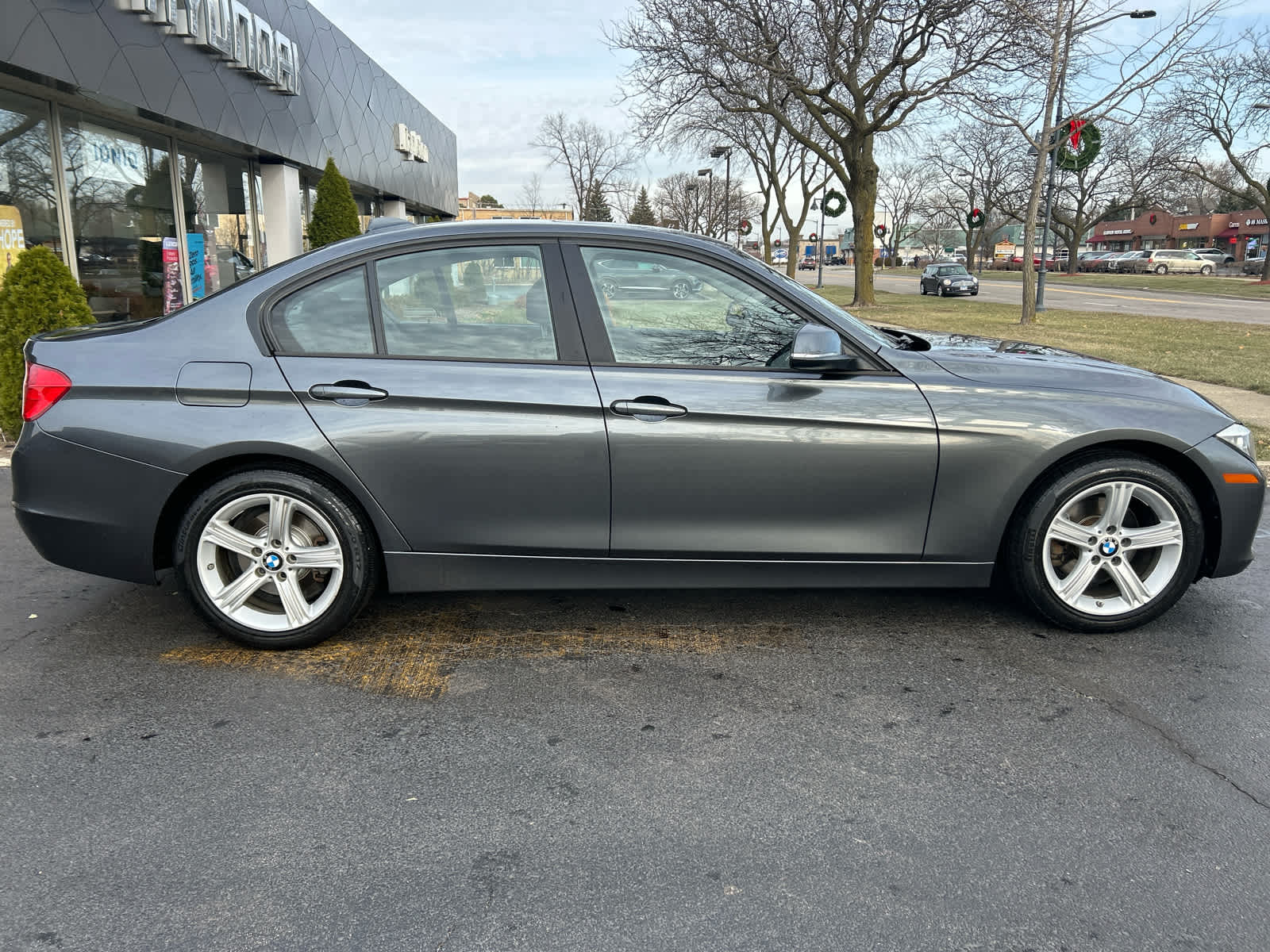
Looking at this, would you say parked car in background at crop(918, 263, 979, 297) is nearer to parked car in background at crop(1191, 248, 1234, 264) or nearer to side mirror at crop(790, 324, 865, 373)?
parked car in background at crop(1191, 248, 1234, 264)

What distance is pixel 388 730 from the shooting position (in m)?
3.00

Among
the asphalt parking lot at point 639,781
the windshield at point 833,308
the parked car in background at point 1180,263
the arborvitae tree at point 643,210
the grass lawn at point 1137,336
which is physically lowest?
the asphalt parking lot at point 639,781

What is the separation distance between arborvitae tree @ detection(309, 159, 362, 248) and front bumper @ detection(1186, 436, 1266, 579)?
51.6 ft

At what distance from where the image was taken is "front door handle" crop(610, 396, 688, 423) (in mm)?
3412

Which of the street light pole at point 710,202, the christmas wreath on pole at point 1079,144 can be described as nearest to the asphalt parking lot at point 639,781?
the christmas wreath on pole at point 1079,144

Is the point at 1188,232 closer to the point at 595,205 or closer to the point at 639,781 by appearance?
the point at 595,205

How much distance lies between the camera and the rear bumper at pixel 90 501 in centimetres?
344

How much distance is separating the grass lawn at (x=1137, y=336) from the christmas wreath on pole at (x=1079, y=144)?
370 cm

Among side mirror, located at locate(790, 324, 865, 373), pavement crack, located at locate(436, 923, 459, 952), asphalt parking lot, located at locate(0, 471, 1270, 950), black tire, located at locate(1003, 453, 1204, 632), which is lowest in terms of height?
pavement crack, located at locate(436, 923, 459, 952)

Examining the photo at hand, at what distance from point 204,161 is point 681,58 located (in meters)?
12.6

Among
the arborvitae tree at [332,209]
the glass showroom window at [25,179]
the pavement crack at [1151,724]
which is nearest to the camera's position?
the pavement crack at [1151,724]

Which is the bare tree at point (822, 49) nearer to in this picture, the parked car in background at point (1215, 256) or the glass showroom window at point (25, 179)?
the glass showroom window at point (25, 179)

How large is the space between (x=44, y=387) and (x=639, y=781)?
2649 millimetres

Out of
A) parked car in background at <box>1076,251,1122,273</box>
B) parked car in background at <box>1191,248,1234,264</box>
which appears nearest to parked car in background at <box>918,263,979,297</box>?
parked car in background at <box>1191,248,1234,264</box>
